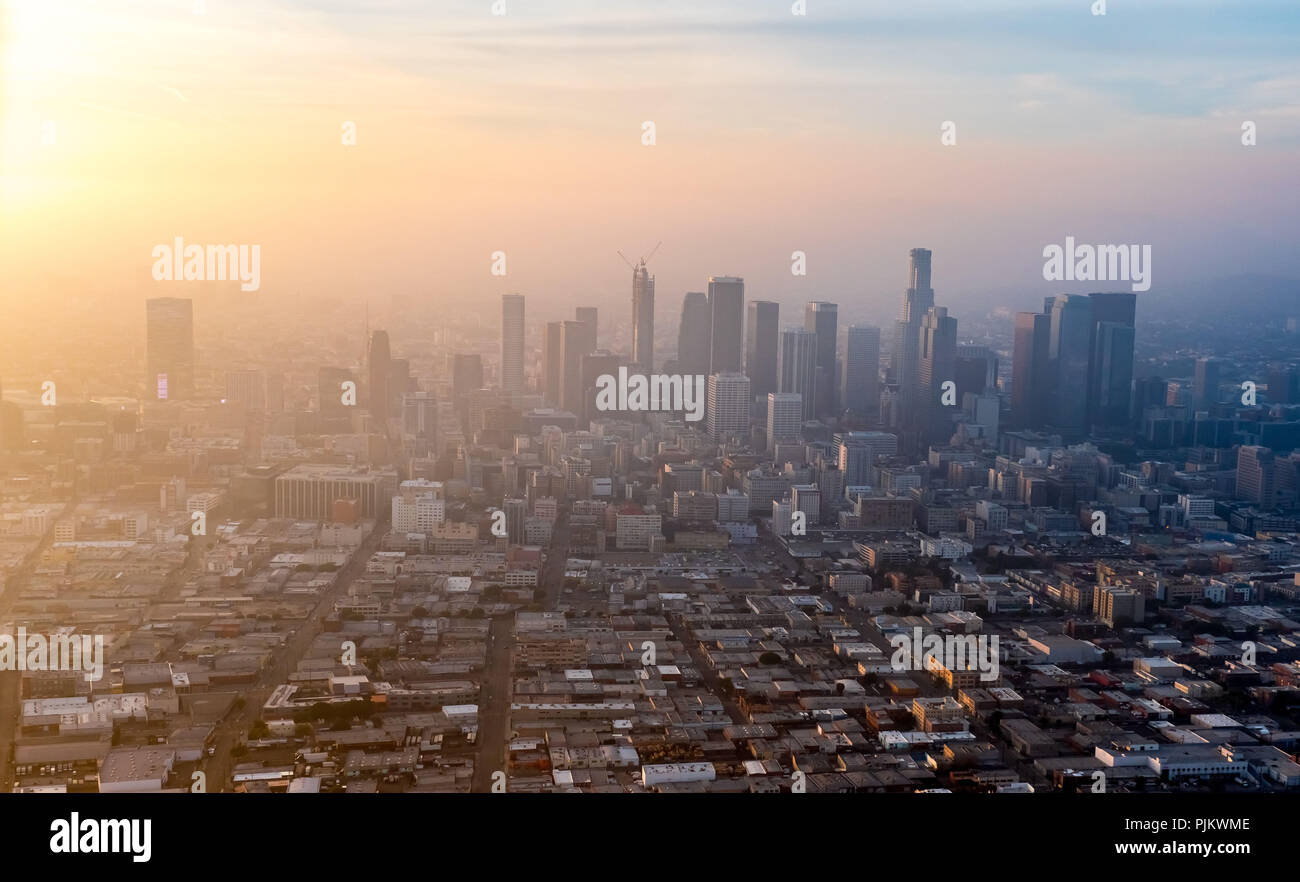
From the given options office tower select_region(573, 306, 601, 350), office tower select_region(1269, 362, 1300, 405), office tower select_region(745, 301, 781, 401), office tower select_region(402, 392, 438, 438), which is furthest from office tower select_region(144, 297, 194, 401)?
office tower select_region(1269, 362, 1300, 405)

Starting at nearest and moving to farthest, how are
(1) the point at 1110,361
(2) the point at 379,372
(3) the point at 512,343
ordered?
(2) the point at 379,372 < (1) the point at 1110,361 < (3) the point at 512,343

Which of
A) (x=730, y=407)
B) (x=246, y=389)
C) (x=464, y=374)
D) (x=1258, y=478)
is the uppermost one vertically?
(x=464, y=374)

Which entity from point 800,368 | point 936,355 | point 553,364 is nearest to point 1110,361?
point 936,355

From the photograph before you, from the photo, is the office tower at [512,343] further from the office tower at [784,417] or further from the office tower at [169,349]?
the office tower at [169,349]

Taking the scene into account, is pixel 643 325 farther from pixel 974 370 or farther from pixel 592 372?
pixel 974 370

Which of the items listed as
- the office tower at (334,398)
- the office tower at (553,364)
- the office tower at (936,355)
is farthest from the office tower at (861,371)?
the office tower at (334,398)

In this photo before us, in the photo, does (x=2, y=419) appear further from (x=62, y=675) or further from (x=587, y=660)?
(x=587, y=660)
